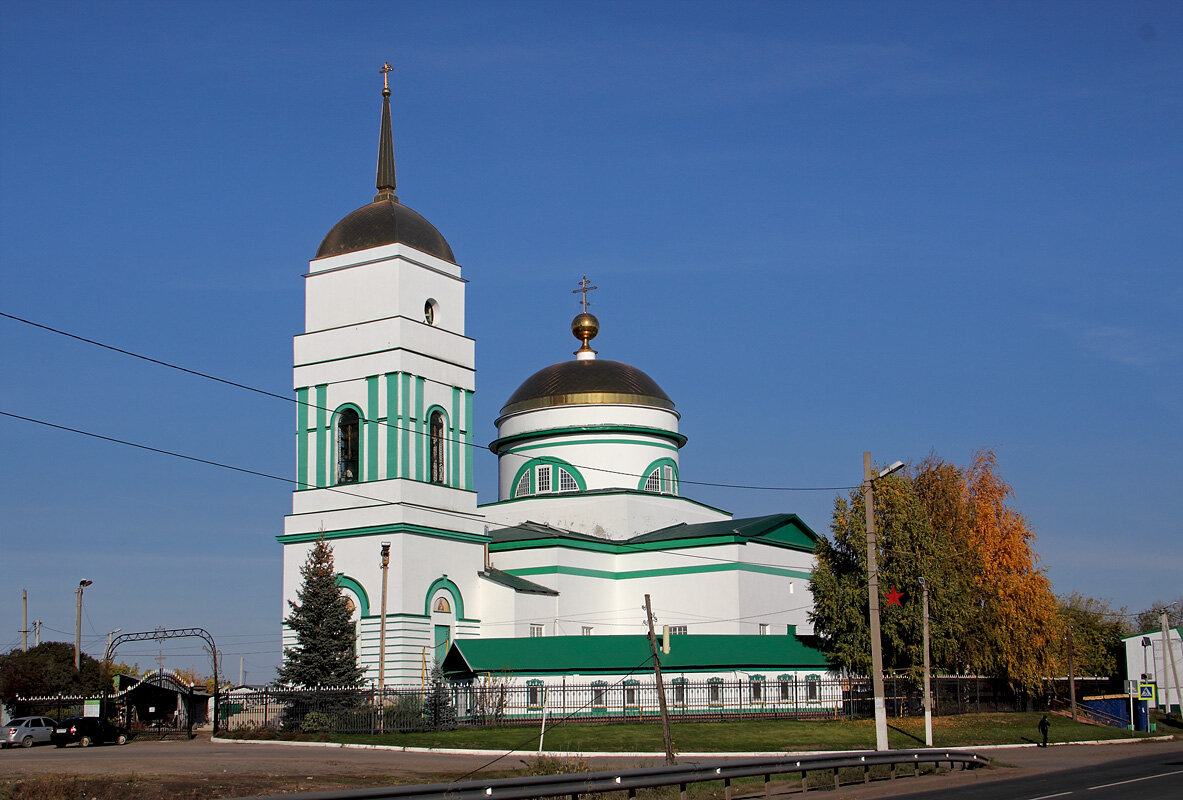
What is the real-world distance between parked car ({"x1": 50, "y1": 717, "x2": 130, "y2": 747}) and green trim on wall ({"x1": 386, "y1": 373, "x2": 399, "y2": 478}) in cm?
1120


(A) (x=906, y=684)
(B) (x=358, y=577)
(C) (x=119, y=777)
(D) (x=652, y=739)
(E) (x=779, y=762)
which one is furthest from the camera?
(A) (x=906, y=684)

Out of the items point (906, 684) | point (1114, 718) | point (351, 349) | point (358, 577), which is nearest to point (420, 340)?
point (351, 349)

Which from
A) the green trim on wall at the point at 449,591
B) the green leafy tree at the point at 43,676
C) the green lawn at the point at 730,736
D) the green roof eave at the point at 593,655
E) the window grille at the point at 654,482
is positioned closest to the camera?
the green lawn at the point at 730,736

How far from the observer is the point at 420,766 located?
89.2 ft

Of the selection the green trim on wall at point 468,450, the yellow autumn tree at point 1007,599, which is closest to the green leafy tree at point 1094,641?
the yellow autumn tree at point 1007,599

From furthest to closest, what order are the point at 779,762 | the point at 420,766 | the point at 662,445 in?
the point at 662,445 < the point at 420,766 < the point at 779,762

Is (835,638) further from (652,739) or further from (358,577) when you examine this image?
(358,577)

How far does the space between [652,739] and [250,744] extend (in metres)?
10.9

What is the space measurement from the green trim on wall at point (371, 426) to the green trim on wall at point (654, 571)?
24.7ft

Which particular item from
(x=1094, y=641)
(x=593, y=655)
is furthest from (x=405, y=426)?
(x=1094, y=641)

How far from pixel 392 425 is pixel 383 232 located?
6.79 m

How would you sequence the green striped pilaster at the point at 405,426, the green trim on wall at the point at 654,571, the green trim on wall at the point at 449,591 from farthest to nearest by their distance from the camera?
1. the green trim on wall at the point at 654,571
2. the green striped pilaster at the point at 405,426
3. the green trim on wall at the point at 449,591

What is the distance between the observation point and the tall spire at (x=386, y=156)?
46.3 meters

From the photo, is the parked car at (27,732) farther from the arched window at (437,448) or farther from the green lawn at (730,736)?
the arched window at (437,448)
